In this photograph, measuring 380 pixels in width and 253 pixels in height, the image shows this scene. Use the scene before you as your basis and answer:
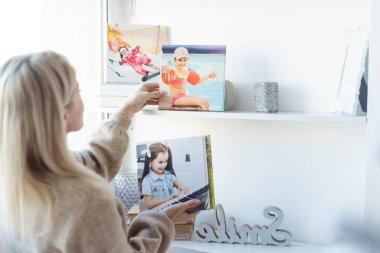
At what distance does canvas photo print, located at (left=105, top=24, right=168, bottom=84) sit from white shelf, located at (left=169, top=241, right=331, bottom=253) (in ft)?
1.88

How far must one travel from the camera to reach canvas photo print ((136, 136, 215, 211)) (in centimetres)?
158

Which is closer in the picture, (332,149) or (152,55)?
(332,149)

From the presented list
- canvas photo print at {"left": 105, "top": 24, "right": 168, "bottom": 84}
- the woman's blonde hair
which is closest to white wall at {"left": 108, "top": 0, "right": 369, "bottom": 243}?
canvas photo print at {"left": 105, "top": 24, "right": 168, "bottom": 84}

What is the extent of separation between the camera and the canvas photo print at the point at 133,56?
1707 millimetres

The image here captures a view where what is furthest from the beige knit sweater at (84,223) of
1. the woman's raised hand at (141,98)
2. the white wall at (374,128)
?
the white wall at (374,128)

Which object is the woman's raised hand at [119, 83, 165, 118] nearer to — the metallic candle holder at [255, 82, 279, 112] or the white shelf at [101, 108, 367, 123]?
the white shelf at [101, 108, 367, 123]

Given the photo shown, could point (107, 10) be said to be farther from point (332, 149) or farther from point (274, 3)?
point (332, 149)

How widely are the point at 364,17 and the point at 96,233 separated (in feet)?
3.36

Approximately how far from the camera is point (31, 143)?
3.20ft

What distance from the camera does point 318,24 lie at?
1.56 m

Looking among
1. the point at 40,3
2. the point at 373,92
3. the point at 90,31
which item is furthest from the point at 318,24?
the point at 40,3

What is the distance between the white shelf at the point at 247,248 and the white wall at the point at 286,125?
7 cm

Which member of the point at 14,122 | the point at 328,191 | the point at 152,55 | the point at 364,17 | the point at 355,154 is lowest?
the point at 328,191

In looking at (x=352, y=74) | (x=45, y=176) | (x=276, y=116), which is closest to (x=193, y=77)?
(x=276, y=116)
